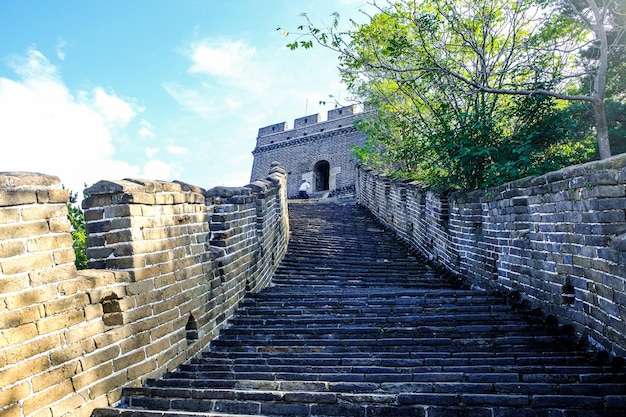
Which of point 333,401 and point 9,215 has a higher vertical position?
point 9,215

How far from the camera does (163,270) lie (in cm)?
298

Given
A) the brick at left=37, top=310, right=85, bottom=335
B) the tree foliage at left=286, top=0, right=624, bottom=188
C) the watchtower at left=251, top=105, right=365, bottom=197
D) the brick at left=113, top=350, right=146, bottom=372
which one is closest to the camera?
the brick at left=37, top=310, right=85, bottom=335

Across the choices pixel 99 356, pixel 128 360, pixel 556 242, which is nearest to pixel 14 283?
pixel 99 356

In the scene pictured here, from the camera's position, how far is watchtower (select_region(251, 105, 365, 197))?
2309 cm

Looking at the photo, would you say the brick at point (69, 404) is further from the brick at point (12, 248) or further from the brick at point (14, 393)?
the brick at point (12, 248)

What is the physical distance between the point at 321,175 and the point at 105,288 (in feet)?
77.0

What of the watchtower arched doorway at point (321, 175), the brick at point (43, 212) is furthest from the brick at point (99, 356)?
the watchtower arched doorway at point (321, 175)

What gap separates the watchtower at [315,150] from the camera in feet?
75.8

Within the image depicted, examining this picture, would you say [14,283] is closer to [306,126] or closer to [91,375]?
[91,375]

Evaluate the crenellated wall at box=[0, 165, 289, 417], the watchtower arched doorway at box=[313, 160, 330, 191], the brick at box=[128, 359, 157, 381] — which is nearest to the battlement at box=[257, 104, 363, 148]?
the watchtower arched doorway at box=[313, 160, 330, 191]

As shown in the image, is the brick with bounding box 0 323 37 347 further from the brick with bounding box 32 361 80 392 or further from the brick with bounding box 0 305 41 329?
the brick with bounding box 32 361 80 392

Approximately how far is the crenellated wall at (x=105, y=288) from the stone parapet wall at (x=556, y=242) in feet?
9.98

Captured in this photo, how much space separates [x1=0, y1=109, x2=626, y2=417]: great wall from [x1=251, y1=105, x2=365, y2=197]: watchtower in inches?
670

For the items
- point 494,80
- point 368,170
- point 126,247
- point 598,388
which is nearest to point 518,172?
point 494,80
